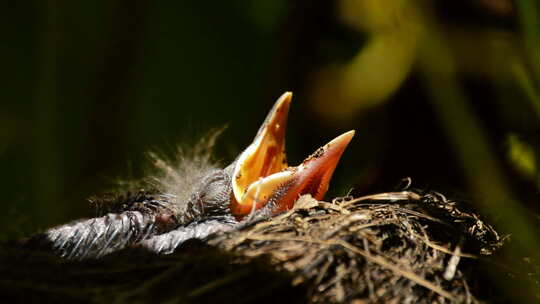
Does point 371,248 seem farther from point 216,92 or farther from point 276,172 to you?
point 216,92

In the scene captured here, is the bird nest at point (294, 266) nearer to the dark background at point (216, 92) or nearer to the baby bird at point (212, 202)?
the baby bird at point (212, 202)

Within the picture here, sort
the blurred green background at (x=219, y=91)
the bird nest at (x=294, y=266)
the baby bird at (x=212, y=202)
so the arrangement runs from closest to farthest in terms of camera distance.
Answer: the bird nest at (x=294, y=266) < the baby bird at (x=212, y=202) < the blurred green background at (x=219, y=91)

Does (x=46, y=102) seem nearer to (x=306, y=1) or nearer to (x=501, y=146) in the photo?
(x=306, y=1)

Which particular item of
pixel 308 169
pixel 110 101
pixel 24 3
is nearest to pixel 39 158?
pixel 110 101

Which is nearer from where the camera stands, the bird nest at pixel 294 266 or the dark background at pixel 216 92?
the bird nest at pixel 294 266

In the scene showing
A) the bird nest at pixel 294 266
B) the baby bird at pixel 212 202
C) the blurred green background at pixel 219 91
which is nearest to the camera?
the bird nest at pixel 294 266

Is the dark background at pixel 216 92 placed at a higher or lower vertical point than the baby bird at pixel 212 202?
higher

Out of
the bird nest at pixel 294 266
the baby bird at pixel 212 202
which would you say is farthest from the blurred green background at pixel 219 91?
the bird nest at pixel 294 266

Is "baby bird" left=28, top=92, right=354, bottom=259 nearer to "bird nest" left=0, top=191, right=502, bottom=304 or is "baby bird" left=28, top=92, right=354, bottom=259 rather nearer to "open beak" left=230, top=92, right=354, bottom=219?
"open beak" left=230, top=92, right=354, bottom=219
